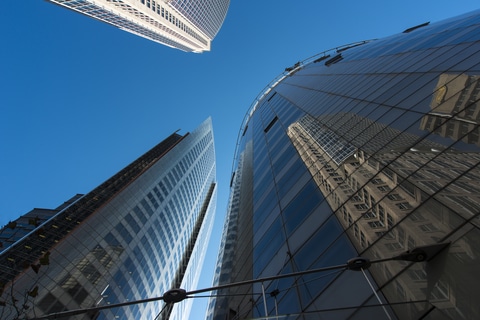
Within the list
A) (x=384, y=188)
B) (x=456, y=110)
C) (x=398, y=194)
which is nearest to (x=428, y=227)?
(x=398, y=194)

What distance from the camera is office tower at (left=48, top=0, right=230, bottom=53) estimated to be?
10175 cm

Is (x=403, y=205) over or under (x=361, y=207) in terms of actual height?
under

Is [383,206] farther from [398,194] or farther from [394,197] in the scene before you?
[398,194]

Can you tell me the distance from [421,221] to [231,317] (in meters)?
11.1

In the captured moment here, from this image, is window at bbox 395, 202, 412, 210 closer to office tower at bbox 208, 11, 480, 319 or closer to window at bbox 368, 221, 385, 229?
office tower at bbox 208, 11, 480, 319

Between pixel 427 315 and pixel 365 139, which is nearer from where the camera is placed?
pixel 427 315

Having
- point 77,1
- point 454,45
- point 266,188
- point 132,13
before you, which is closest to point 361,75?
point 454,45

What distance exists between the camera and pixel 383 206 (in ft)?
33.7

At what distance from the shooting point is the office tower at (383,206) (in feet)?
24.1

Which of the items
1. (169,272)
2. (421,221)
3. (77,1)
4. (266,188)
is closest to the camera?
(421,221)

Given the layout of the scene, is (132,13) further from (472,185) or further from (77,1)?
(472,185)

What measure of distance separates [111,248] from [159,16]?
97.6 m

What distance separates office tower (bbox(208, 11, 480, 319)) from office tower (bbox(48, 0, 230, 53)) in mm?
98760

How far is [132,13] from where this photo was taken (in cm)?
11175
